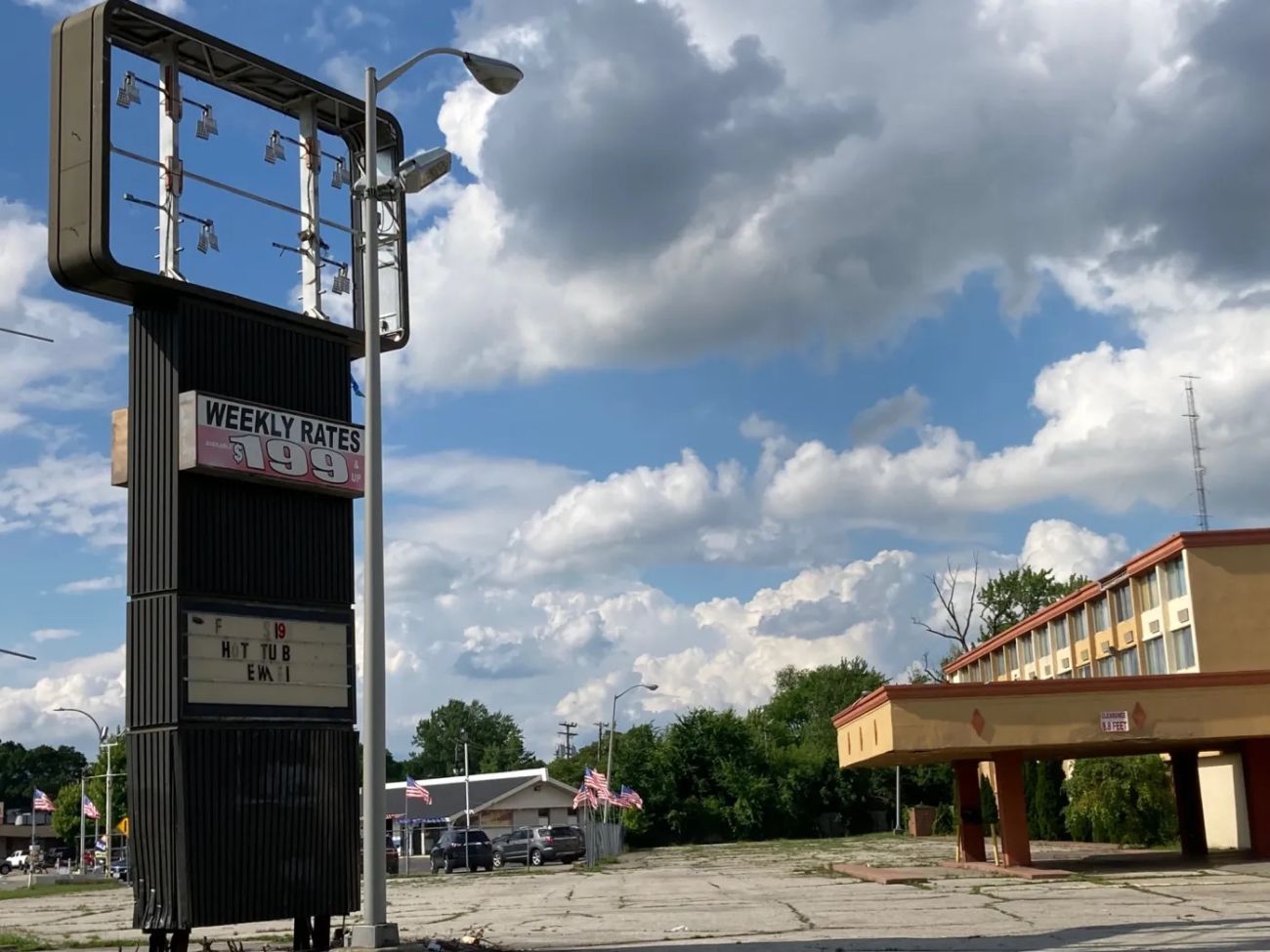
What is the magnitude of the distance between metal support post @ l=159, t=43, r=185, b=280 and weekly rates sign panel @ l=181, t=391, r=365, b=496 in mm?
1900

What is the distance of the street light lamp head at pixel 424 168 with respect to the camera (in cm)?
1777

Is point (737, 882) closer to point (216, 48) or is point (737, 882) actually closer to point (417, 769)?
point (216, 48)

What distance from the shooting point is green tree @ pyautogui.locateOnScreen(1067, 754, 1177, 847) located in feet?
145

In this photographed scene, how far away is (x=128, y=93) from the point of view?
17.0 m

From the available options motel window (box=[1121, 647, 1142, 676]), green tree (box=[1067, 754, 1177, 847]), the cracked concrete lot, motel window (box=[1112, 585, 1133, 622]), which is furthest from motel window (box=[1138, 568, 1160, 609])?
the cracked concrete lot

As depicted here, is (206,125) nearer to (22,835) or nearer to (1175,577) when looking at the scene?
(1175,577)

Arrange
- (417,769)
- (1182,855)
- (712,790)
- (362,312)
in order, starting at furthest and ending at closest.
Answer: (417,769) < (712,790) < (1182,855) < (362,312)

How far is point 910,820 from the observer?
73.0 m

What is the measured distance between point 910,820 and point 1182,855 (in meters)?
38.4

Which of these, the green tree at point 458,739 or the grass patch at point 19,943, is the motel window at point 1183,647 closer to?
the grass patch at point 19,943

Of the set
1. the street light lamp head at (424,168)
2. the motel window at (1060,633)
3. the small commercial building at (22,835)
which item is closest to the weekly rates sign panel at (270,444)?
the street light lamp head at (424,168)

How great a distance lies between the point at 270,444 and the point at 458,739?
523ft

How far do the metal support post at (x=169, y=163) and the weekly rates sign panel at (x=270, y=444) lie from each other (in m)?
1.90

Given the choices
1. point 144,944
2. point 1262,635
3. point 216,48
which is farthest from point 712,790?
point 216,48
